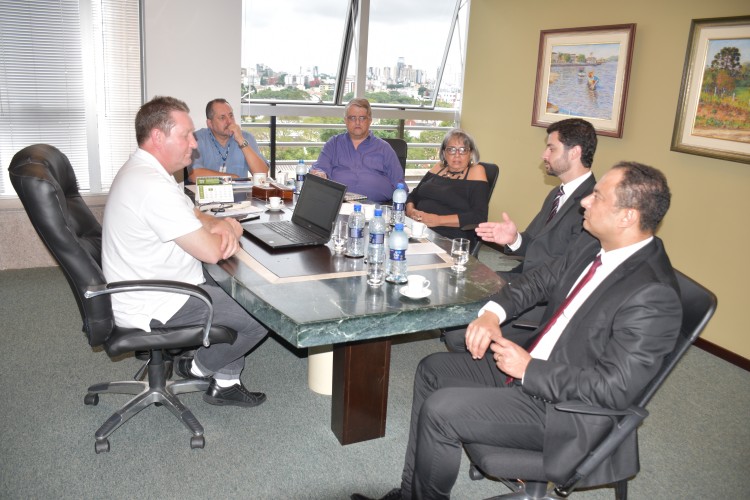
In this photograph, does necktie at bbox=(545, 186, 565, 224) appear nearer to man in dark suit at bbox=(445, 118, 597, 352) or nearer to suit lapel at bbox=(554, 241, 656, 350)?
man in dark suit at bbox=(445, 118, 597, 352)

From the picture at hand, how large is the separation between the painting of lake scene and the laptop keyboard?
110 inches

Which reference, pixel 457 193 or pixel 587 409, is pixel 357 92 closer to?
pixel 457 193

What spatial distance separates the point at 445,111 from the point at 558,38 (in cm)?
179

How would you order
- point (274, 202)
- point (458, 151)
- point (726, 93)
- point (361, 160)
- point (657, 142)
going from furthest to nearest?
point (361, 160) < point (657, 142) < point (458, 151) < point (726, 93) < point (274, 202)

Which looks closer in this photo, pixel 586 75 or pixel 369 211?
pixel 369 211

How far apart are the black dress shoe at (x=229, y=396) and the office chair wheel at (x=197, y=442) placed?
1.13ft

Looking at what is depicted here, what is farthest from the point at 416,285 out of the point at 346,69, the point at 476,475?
the point at 346,69

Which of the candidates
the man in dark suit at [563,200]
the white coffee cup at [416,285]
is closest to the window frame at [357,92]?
the man in dark suit at [563,200]

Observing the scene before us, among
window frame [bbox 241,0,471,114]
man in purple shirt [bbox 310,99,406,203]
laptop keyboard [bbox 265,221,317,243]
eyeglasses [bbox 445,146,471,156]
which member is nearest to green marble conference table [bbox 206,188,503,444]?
laptop keyboard [bbox 265,221,317,243]

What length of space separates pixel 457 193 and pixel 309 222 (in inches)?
51.0

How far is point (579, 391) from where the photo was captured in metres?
1.78

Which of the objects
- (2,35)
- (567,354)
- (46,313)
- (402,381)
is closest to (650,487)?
(567,354)

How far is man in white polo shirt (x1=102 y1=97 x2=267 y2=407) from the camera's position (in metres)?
2.45

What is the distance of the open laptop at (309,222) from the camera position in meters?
2.85
